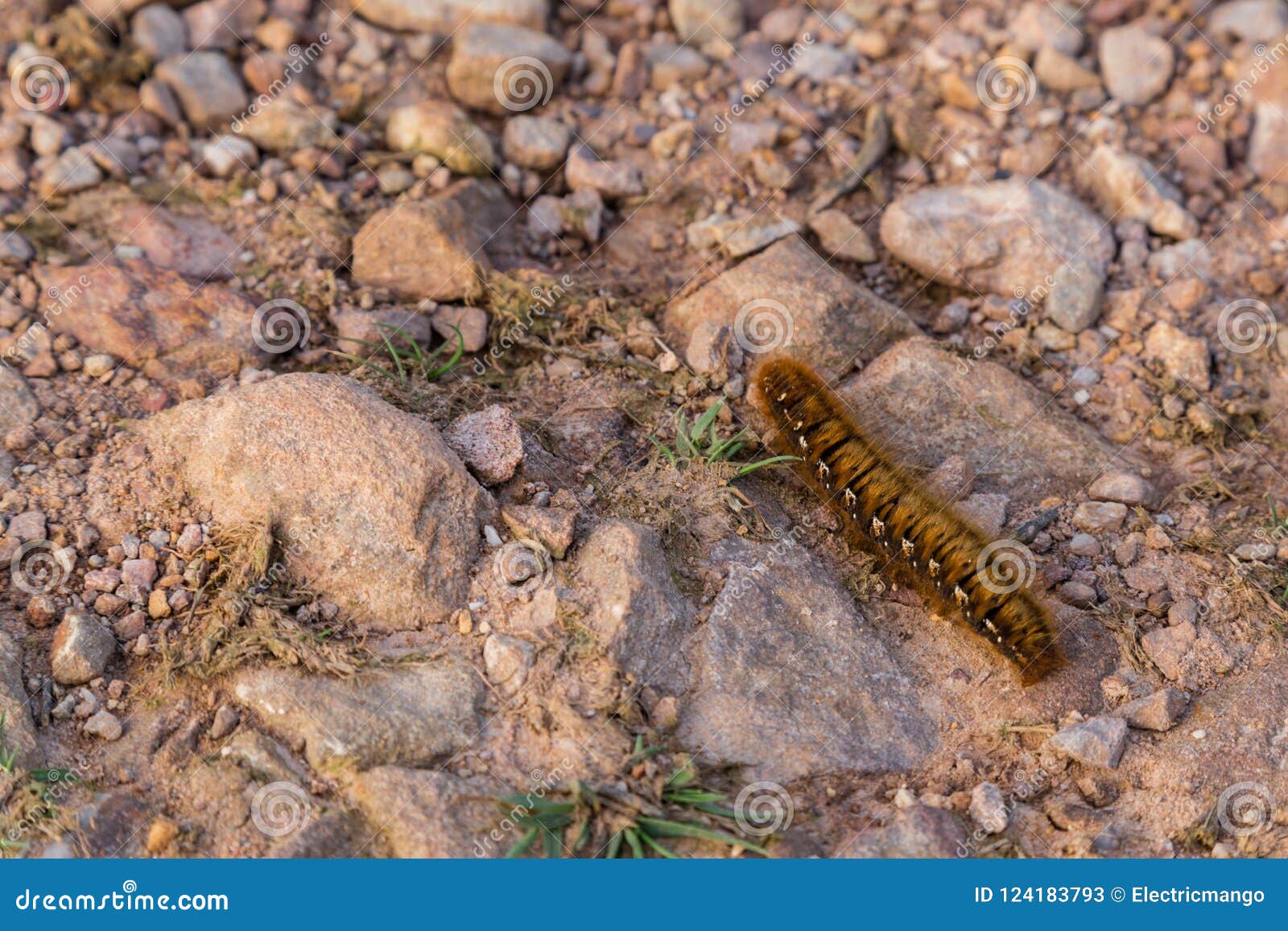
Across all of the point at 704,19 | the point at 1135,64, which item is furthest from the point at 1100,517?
the point at 704,19

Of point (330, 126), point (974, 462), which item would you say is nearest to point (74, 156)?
point (330, 126)

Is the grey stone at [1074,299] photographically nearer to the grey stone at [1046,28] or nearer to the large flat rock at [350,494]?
the grey stone at [1046,28]

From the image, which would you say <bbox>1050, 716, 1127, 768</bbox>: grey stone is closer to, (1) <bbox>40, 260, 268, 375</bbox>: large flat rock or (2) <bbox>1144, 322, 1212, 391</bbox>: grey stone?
(2) <bbox>1144, 322, 1212, 391</bbox>: grey stone

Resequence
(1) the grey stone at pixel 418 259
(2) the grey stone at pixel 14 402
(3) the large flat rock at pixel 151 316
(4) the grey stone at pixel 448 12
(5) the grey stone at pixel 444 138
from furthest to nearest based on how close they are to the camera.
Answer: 1. (4) the grey stone at pixel 448 12
2. (5) the grey stone at pixel 444 138
3. (1) the grey stone at pixel 418 259
4. (3) the large flat rock at pixel 151 316
5. (2) the grey stone at pixel 14 402

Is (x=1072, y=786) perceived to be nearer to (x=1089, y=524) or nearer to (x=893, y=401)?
(x=1089, y=524)

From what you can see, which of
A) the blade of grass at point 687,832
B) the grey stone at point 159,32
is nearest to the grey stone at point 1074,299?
the blade of grass at point 687,832

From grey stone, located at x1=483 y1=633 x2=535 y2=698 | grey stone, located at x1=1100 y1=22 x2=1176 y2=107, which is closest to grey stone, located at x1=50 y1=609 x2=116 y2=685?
grey stone, located at x1=483 y1=633 x2=535 y2=698

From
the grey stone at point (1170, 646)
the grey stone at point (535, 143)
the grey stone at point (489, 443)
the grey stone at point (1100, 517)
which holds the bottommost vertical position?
the grey stone at point (489, 443)
